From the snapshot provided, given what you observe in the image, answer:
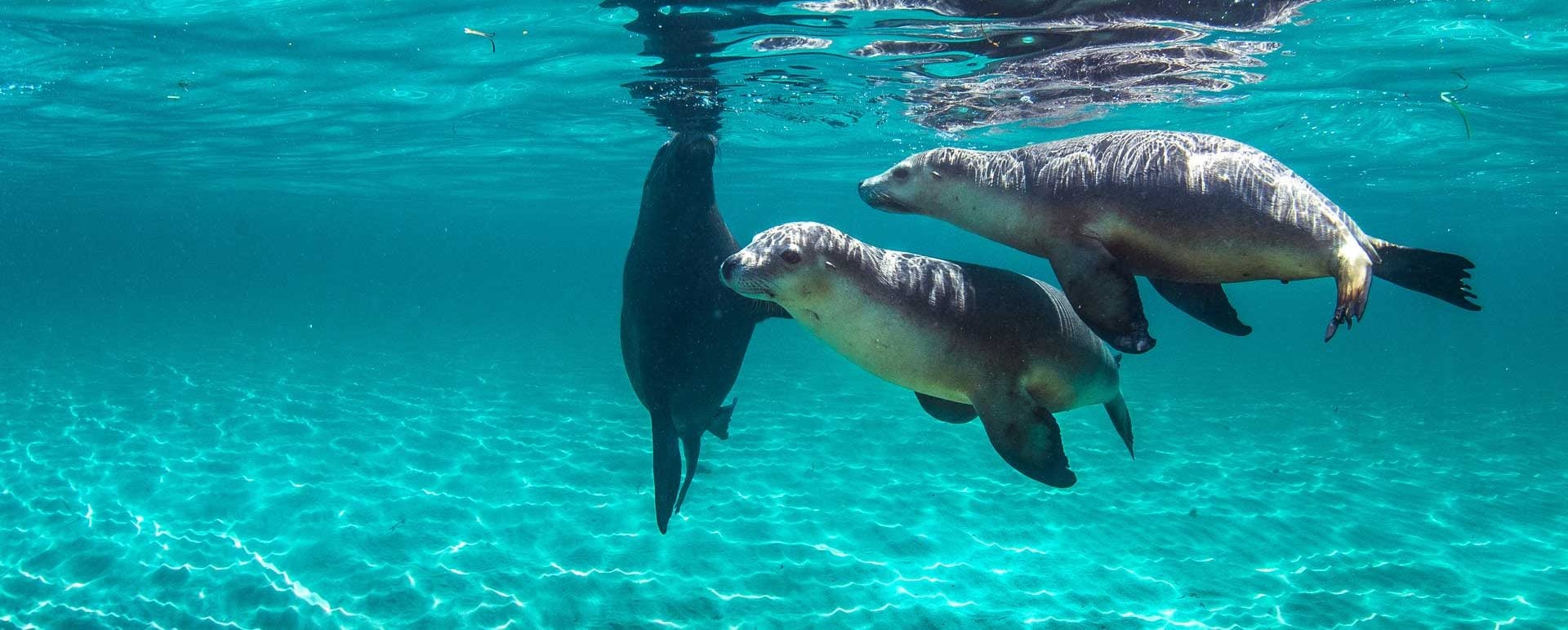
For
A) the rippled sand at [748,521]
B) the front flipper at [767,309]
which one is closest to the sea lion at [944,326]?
the front flipper at [767,309]

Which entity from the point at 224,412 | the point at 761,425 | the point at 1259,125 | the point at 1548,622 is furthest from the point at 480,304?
the point at 1548,622

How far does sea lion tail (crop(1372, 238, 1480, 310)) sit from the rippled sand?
479cm

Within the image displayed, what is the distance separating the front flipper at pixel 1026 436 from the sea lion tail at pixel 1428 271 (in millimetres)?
1141

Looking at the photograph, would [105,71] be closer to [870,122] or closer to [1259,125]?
[870,122]

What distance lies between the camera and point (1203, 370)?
22266 millimetres

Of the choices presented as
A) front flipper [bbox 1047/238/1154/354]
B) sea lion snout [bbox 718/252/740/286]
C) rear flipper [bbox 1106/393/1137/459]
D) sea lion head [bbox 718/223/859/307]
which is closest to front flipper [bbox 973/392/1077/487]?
front flipper [bbox 1047/238/1154/354]

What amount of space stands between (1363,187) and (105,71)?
33.2 meters

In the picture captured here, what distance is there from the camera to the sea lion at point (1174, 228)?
2.50 meters

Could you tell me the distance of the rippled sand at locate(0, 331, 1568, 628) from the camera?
6.69 m

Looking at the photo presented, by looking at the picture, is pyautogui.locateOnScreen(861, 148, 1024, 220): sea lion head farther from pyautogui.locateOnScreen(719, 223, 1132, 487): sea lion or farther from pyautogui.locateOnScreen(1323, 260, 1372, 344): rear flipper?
pyautogui.locateOnScreen(1323, 260, 1372, 344): rear flipper

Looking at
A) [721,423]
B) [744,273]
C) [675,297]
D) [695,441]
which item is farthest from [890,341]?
[721,423]

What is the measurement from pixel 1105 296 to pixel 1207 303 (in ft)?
1.94

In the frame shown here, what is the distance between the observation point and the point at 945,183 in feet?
10.5

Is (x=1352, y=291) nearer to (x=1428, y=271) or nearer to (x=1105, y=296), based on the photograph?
(x=1428, y=271)
